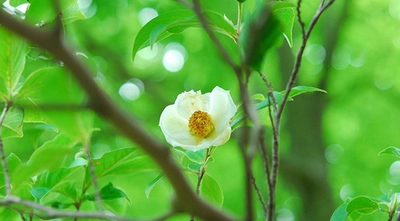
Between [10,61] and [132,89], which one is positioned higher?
[10,61]

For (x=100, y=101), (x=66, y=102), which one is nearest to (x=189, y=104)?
(x=66, y=102)

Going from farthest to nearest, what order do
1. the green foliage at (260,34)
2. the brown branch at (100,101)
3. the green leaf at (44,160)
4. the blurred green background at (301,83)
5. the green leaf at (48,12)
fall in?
1. the blurred green background at (301,83)
2. the green leaf at (48,12)
3. the green leaf at (44,160)
4. the green foliage at (260,34)
5. the brown branch at (100,101)

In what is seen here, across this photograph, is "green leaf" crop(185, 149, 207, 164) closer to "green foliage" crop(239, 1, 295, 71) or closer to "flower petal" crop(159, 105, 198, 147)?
"flower petal" crop(159, 105, 198, 147)

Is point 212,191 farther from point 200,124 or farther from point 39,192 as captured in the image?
point 39,192

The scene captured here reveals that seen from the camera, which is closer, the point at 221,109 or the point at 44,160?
the point at 44,160

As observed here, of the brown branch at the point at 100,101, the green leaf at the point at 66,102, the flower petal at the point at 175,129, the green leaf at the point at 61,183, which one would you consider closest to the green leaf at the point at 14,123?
the green leaf at the point at 61,183

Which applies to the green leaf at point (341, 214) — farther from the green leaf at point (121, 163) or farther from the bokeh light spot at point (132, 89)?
the bokeh light spot at point (132, 89)
